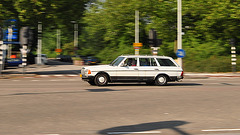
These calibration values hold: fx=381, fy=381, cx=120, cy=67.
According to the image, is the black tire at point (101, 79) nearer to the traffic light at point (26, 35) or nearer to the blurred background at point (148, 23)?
the traffic light at point (26, 35)

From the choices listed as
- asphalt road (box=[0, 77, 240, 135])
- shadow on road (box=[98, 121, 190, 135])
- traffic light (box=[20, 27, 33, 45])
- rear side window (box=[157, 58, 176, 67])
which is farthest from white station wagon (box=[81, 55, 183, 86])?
traffic light (box=[20, 27, 33, 45])

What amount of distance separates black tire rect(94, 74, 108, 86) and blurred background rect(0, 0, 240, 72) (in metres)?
10.8

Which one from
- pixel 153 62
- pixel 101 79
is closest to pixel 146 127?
pixel 101 79

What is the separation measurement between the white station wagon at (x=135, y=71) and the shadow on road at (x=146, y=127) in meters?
9.53

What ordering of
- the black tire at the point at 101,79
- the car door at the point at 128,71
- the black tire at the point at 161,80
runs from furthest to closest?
1. the black tire at the point at 161,80
2. the car door at the point at 128,71
3. the black tire at the point at 101,79

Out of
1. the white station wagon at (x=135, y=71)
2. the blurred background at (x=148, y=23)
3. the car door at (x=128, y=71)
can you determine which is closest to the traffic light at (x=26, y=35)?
the blurred background at (x=148, y=23)

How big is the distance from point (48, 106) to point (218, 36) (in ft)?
105

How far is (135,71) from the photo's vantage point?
18156mm

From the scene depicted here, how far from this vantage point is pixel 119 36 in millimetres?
49562

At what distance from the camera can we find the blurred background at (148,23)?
30031 mm

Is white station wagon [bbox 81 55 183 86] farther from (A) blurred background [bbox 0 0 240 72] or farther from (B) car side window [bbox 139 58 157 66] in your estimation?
(A) blurred background [bbox 0 0 240 72]

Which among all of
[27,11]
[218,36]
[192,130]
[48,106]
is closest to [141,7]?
[218,36]

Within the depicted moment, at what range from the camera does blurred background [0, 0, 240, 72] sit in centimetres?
3003

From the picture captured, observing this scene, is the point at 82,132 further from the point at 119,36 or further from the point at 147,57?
the point at 119,36
